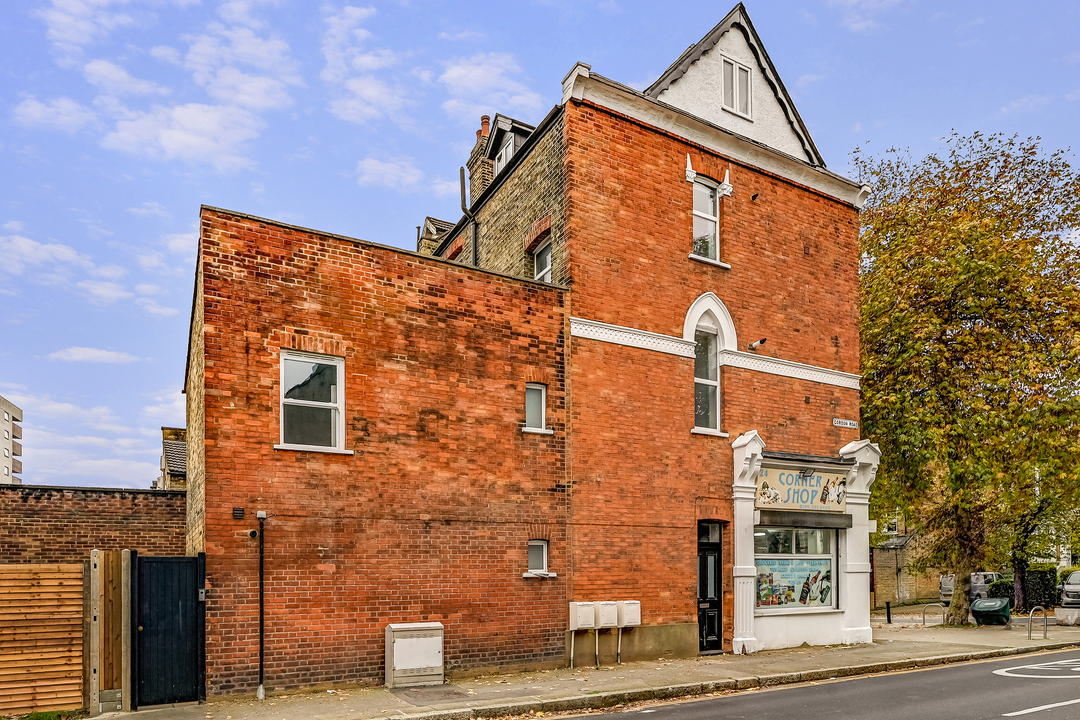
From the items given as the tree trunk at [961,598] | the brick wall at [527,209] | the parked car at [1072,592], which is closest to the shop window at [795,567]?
the brick wall at [527,209]

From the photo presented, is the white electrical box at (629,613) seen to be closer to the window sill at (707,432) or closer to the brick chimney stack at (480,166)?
the window sill at (707,432)

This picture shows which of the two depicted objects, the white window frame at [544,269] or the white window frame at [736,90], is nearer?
the white window frame at [544,269]

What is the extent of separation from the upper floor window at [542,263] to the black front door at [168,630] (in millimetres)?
8350

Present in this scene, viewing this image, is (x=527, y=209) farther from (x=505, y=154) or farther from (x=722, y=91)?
(x=505, y=154)

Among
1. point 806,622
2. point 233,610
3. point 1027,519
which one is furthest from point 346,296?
point 1027,519

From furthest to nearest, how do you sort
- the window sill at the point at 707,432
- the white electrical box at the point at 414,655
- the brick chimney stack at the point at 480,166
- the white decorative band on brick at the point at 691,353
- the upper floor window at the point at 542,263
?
the brick chimney stack at the point at 480,166
the upper floor window at the point at 542,263
the window sill at the point at 707,432
the white decorative band on brick at the point at 691,353
the white electrical box at the point at 414,655

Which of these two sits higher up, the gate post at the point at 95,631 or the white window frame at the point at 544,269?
the white window frame at the point at 544,269

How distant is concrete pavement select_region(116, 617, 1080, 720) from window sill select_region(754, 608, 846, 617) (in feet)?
2.29

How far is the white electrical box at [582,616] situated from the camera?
1376 centimetres

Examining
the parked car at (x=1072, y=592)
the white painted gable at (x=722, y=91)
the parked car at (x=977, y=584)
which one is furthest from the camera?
the parked car at (x=977, y=584)

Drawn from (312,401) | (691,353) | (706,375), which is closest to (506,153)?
(691,353)

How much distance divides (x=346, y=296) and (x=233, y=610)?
4746 mm

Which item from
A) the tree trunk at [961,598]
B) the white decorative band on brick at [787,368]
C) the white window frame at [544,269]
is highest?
the white window frame at [544,269]

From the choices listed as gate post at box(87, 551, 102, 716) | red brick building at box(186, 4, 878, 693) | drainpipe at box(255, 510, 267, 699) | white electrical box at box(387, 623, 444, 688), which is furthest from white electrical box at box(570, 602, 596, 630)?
gate post at box(87, 551, 102, 716)
